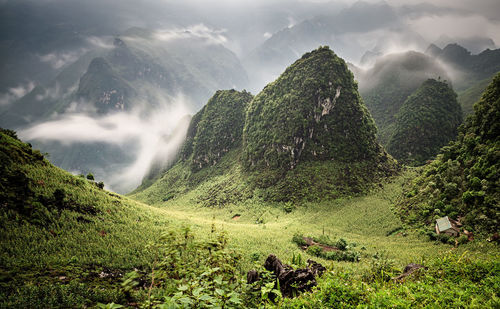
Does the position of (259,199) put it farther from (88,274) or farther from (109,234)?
(88,274)

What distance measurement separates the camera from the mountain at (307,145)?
4891 centimetres

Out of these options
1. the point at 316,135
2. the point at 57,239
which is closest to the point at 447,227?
the point at 57,239

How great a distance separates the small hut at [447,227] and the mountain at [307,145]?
866 inches

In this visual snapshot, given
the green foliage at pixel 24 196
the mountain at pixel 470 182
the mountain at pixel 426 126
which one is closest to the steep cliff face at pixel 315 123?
the mountain at pixel 470 182

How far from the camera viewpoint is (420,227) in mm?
24688

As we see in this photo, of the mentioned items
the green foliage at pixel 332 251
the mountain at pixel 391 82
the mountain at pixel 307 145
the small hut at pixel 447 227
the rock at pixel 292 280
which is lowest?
the green foliage at pixel 332 251

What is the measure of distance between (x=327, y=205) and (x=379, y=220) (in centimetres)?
1132

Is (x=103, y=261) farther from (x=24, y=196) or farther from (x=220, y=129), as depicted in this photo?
(x=220, y=129)

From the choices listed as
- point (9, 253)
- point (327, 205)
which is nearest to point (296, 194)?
point (327, 205)

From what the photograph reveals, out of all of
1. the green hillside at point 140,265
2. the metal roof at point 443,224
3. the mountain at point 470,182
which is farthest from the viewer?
the metal roof at point 443,224

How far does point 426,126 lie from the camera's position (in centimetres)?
7944

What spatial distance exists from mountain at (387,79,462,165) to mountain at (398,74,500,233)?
49543mm

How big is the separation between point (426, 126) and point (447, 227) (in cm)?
7952

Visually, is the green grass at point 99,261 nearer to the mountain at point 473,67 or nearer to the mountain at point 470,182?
the mountain at point 470,182
